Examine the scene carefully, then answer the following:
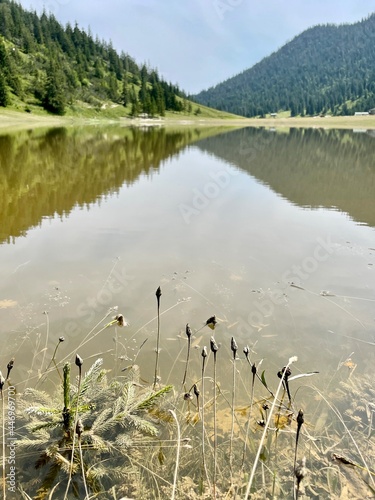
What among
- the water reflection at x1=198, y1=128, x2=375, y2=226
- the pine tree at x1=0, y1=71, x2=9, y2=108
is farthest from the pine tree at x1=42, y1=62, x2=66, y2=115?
the water reflection at x1=198, y1=128, x2=375, y2=226

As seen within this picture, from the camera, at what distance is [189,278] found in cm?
783

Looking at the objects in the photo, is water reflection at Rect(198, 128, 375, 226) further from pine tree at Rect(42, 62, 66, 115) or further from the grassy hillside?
pine tree at Rect(42, 62, 66, 115)

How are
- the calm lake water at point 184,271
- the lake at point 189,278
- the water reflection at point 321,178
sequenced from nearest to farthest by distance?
1. the lake at point 189,278
2. the calm lake water at point 184,271
3. the water reflection at point 321,178

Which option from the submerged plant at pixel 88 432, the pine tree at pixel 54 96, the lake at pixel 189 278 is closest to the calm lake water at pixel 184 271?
the lake at pixel 189 278

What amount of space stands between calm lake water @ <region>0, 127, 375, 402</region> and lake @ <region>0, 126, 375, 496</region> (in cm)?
3

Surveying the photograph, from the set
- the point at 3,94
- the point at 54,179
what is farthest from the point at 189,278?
the point at 3,94

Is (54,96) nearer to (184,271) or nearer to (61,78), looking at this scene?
(61,78)

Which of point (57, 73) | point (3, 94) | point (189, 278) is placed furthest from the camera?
point (57, 73)

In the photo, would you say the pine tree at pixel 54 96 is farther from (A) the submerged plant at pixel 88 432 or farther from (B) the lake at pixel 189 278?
(A) the submerged plant at pixel 88 432

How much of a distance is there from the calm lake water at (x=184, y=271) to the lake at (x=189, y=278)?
32mm

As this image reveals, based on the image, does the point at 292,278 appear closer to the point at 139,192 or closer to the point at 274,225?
the point at 274,225

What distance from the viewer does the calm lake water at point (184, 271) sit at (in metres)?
5.43

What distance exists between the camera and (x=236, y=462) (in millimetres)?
3559

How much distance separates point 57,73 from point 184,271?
436 feet
